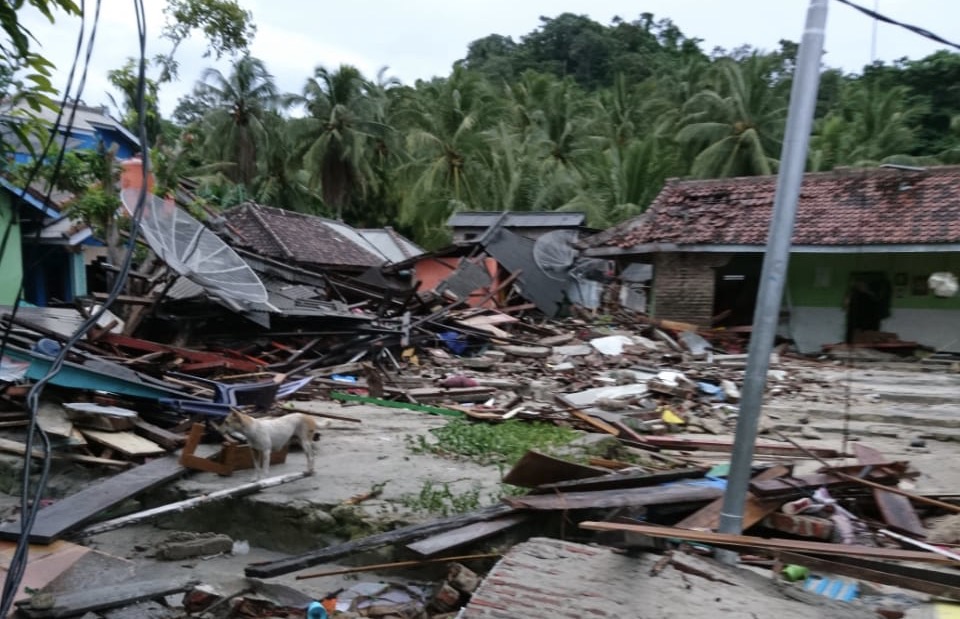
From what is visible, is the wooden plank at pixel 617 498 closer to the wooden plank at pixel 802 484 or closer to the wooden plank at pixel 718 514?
the wooden plank at pixel 718 514

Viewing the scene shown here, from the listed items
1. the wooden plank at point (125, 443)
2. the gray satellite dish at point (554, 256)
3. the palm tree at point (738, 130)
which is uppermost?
the palm tree at point (738, 130)

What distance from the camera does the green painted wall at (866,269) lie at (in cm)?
1591

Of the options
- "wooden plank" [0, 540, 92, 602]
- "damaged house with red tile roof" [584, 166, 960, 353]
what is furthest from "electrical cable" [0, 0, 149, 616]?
"damaged house with red tile roof" [584, 166, 960, 353]

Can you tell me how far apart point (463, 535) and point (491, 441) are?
2.68m

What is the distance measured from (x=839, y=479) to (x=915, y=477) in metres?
1.23

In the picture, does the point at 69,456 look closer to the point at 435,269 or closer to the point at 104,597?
the point at 104,597

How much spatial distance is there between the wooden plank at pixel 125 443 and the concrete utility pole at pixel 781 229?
5207mm

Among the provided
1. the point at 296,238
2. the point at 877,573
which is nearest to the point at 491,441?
the point at 877,573

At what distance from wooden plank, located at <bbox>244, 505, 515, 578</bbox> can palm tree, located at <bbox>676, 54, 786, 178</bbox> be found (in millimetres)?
25337

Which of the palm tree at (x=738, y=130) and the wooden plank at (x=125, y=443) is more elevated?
the palm tree at (x=738, y=130)

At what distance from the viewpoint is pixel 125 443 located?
22.0 feet

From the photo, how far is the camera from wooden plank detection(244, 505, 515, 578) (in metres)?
4.46

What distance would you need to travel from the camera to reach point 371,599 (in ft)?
14.9

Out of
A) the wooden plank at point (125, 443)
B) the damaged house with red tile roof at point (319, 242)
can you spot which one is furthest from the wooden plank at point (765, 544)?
the damaged house with red tile roof at point (319, 242)
